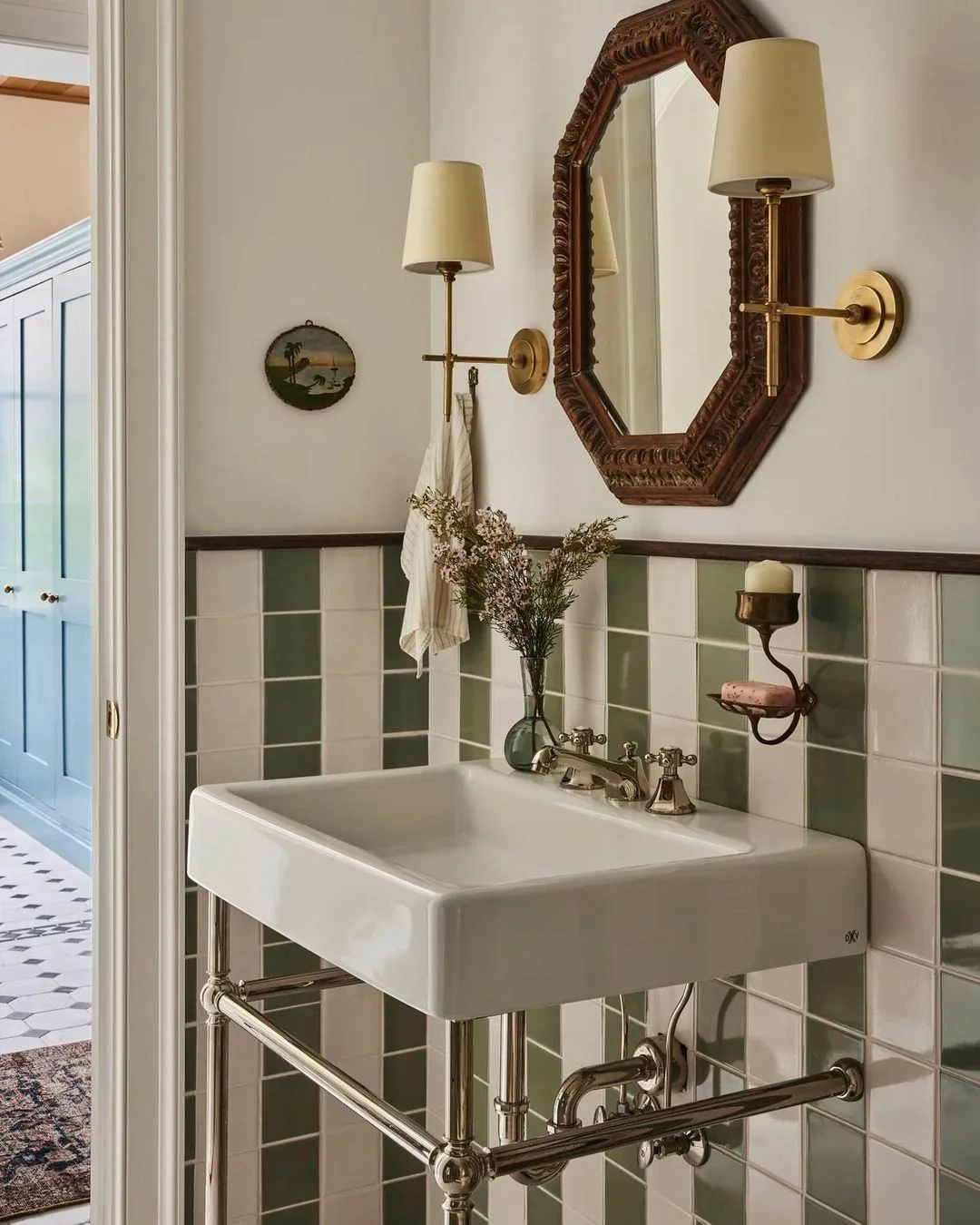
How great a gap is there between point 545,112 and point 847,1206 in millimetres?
1566

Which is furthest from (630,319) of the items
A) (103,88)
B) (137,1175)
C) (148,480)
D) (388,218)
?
(137,1175)

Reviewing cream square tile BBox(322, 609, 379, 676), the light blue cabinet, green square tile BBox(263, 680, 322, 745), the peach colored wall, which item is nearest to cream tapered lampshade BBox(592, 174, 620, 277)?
cream square tile BBox(322, 609, 379, 676)

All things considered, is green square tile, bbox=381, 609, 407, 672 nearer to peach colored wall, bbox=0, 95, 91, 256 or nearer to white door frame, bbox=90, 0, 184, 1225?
white door frame, bbox=90, 0, 184, 1225

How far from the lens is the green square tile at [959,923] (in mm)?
1444

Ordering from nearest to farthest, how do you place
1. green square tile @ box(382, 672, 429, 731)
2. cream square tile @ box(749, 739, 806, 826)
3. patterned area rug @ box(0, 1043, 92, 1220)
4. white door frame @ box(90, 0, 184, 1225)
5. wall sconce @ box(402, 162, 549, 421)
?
cream square tile @ box(749, 739, 806, 826), wall sconce @ box(402, 162, 549, 421), white door frame @ box(90, 0, 184, 1225), green square tile @ box(382, 672, 429, 731), patterned area rug @ box(0, 1043, 92, 1220)

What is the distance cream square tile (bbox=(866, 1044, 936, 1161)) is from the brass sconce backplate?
0.78 metres

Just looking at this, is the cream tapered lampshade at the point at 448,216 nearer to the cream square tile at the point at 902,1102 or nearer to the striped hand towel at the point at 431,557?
the striped hand towel at the point at 431,557

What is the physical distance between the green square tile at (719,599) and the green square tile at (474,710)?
0.57m

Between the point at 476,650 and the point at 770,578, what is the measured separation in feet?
2.78

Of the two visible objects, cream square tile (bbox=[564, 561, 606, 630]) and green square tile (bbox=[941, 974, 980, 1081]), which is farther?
cream square tile (bbox=[564, 561, 606, 630])

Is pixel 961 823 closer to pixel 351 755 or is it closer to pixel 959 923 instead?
pixel 959 923

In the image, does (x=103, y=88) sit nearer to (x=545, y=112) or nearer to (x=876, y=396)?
(x=545, y=112)

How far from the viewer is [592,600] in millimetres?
2039

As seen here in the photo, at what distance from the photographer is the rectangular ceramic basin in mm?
1409
